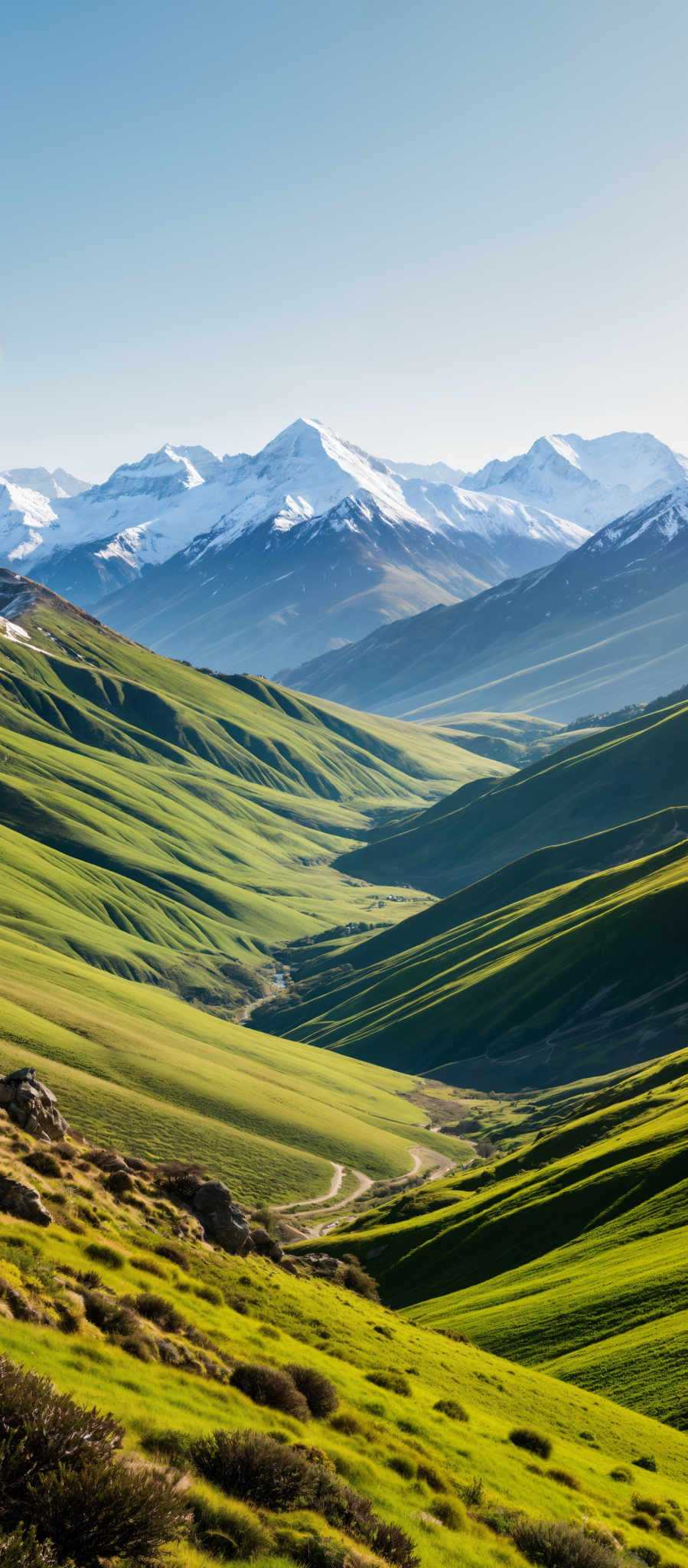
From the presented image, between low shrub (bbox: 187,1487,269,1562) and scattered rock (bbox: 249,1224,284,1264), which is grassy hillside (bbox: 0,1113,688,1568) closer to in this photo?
low shrub (bbox: 187,1487,269,1562)

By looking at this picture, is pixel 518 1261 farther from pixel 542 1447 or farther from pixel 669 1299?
pixel 542 1447

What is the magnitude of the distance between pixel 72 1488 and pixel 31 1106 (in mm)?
24353

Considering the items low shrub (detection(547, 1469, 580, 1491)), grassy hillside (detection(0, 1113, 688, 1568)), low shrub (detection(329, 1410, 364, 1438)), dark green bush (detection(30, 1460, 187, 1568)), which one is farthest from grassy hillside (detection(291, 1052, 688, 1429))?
dark green bush (detection(30, 1460, 187, 1568))

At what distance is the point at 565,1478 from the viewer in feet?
113

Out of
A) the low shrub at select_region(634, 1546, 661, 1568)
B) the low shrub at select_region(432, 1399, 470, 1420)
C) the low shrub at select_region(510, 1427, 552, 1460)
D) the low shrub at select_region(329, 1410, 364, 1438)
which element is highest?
the low shrub at select_region(329, 1410, 364, 1438)

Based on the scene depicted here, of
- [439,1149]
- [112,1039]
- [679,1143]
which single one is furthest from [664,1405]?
[439,1149]

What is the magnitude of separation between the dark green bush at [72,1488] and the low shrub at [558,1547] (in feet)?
44.0

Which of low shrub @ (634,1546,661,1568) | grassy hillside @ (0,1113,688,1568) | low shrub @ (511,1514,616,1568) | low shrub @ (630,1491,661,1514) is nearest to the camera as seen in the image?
grassy hillside @ (0,1113,688,1568)

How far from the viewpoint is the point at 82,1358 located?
873 inches

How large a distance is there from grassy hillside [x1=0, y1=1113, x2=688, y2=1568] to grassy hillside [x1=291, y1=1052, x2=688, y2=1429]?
893 centimetres

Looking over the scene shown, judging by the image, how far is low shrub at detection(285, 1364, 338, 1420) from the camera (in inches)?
1113

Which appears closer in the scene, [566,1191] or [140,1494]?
[140,1494]

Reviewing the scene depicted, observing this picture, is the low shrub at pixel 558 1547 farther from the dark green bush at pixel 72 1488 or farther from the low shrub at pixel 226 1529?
the dark green bush at pixel 72 1488

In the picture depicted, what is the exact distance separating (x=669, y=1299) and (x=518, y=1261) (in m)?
29.5
